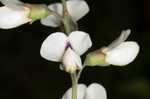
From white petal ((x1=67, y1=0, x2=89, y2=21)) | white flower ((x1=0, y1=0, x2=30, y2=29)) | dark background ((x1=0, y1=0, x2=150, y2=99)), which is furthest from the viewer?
dark background ((x1=0, y1=0, x2=150, y2=99))

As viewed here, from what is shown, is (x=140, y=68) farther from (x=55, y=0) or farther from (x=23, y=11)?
(x=23, y=11)

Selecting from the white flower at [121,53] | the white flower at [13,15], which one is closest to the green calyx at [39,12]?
the white flower at [13,15]

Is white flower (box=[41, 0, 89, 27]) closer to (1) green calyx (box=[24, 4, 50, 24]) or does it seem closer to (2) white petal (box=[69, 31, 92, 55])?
(1) green calyx (box=[24, 4, 50, 24])

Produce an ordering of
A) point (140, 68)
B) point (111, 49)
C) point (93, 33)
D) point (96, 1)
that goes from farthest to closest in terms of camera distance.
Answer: point (96, 1)
point (93, 33)
point (140, 68)
point (111, 49)

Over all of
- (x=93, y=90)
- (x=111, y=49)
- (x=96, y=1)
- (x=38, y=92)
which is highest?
(x=111, y=49)

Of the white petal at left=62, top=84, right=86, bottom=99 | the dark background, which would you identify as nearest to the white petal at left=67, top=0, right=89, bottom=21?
the white petal at left=62, top=84, right=86, bottom=99

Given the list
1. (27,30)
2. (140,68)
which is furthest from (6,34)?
(140,68)
